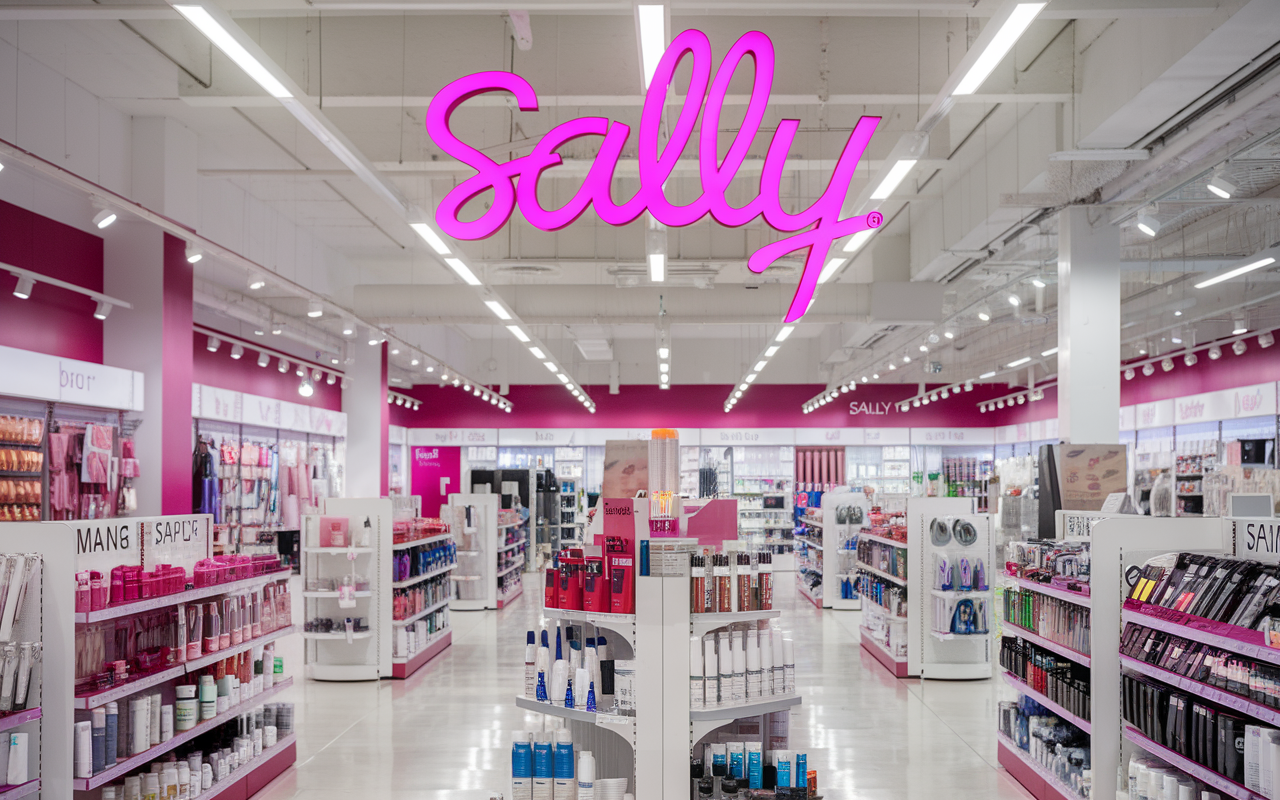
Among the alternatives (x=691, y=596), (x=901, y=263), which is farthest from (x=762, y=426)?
(x=691, y=596)

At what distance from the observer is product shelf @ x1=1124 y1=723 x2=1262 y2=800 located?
350cm

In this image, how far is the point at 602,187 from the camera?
4426 mm

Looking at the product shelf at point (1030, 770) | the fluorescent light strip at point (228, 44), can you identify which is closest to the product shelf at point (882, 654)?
the product shelf at point (1030, 770)

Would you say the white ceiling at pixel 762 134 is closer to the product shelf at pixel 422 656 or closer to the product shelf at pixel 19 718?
the product shelf at pixel 19 718

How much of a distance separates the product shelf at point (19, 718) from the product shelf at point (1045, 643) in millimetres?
4684

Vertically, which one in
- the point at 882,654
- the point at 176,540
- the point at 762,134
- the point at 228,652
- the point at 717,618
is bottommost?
the point at 882,654

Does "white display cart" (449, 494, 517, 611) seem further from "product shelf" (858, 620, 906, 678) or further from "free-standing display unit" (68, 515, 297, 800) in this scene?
"free-standing display unit" (68, 515, 297, 800)

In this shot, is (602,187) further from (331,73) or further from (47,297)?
(47,297)

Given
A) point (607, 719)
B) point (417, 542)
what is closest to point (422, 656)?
point (417, 542)

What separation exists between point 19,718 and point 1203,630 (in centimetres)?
465

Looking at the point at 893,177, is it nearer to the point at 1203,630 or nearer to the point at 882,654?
the point at 1203,630

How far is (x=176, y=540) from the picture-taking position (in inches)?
218

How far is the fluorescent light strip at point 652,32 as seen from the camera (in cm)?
362

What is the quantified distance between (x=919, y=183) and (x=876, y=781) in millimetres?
5978
